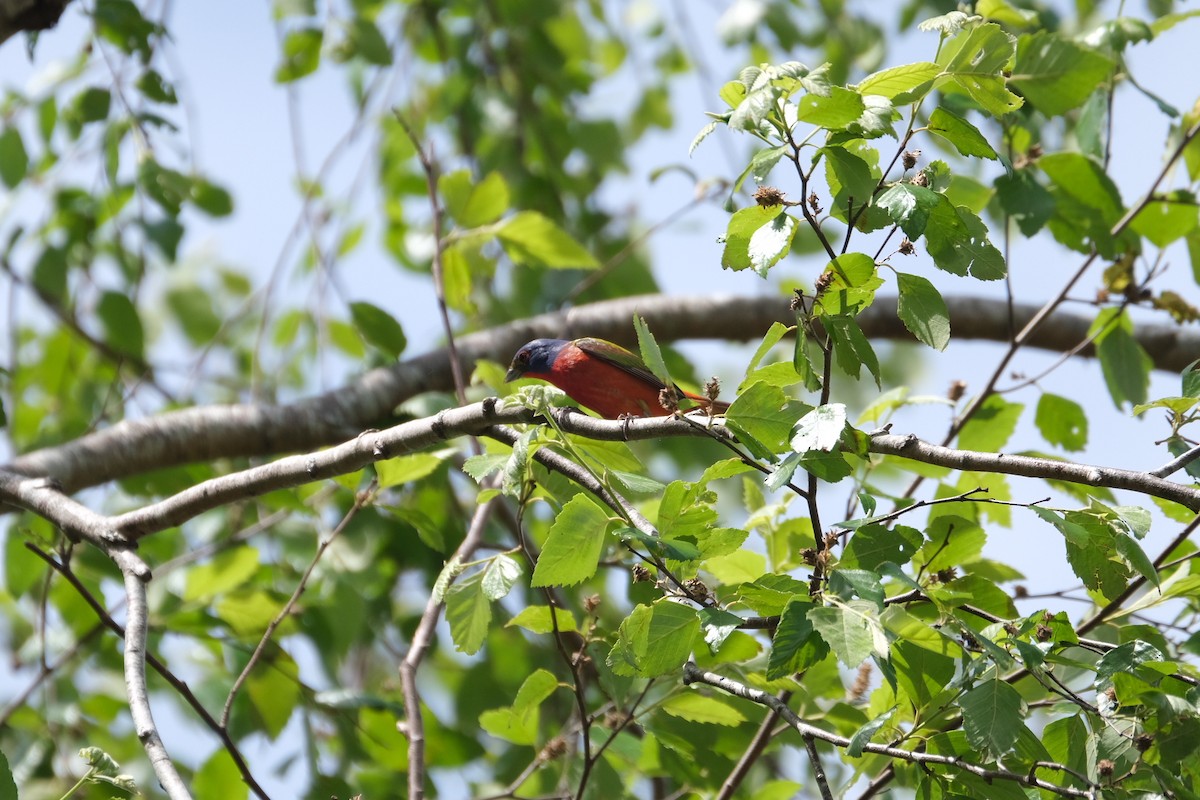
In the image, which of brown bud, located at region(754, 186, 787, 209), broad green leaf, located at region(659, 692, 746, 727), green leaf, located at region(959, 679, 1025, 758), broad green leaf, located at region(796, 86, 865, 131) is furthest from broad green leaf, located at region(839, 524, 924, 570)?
broad green leaf, located at region(659, 692, 746, 727)

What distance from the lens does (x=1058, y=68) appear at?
8.96 ft

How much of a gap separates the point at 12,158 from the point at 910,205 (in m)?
4.38

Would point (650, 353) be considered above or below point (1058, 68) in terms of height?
below

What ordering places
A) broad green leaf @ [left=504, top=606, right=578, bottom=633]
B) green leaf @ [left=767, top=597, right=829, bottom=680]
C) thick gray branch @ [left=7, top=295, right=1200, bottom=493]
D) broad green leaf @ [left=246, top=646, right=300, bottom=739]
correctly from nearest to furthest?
green leaf @ [left=767, top=597, right=829, bottom=680], broad green leaf @ [left=504, top=606, right=578, bottom=633], broad green leaf @ [left=246, top=646, right=300, bottom=739], thick gray branch @ [left=7, top=295, right=1200, bottom=493]

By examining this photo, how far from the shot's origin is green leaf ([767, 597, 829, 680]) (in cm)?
179

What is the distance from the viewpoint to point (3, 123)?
17.4 feet

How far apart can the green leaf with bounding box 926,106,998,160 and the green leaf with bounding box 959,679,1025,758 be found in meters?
0.93

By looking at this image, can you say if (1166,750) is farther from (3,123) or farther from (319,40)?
(3,123)

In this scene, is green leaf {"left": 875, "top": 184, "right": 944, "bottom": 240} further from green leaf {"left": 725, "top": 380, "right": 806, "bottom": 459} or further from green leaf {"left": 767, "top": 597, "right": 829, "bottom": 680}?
green leaf {"left": 767, "top": 597, "right": 829, "bottom": 680}

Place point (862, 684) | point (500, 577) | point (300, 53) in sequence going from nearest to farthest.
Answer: point (500, 577), point (862, 684), point (300, 53)

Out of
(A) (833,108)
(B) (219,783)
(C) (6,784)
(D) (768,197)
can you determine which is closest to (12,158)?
(B) (219,783)

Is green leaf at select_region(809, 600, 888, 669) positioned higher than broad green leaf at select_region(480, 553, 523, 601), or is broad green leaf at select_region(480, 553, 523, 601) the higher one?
broad green leaf at select_region(480, 553, 523, 601)

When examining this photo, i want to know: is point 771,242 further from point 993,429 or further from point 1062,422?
point 1062,422

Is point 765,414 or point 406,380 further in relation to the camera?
point 406,380
